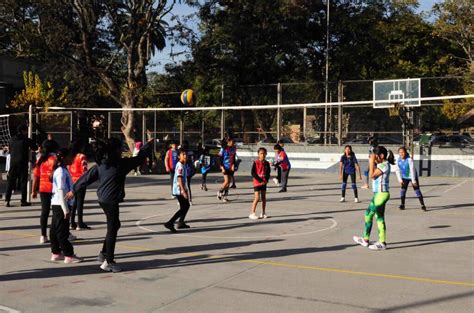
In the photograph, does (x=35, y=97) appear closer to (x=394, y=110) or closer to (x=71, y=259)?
(x=394, y=110)

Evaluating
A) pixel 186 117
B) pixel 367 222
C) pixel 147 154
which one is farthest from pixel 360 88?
pixel 147 154

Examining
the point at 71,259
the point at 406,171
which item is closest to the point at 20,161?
the point at 71,259

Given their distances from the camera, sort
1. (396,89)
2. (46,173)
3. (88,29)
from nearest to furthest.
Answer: (46,173) → (396,89) → (88,29)

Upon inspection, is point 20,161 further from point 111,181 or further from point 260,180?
point 111,181

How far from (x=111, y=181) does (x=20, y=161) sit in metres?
7.90

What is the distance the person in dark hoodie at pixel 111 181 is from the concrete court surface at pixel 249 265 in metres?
0.37

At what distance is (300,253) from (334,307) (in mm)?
2744

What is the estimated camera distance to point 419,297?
6.09 meters

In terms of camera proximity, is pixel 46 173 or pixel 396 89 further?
pixel 396 89

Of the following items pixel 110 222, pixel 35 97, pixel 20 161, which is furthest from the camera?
pixel 35 97

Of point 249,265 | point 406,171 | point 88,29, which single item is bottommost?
point 249,265

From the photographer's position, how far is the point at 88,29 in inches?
1193

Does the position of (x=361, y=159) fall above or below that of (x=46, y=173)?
below

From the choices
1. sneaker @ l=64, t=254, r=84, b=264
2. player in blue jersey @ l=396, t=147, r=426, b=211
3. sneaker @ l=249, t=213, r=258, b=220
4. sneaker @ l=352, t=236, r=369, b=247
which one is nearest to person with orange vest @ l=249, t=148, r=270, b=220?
sneaker @ l=249, t=213, r=258, b=220
